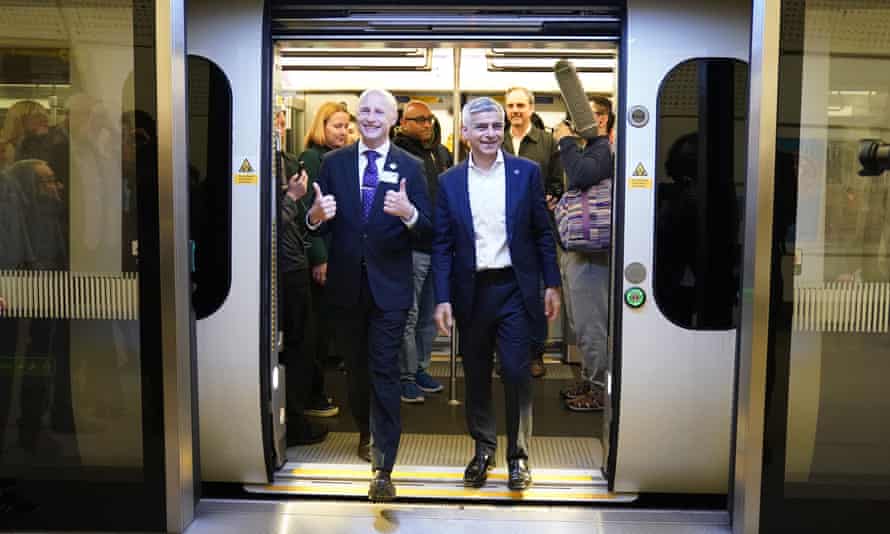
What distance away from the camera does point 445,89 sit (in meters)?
7.11

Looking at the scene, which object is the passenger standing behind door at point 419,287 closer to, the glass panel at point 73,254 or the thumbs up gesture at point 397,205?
the thumbs up gesture at point 397,205

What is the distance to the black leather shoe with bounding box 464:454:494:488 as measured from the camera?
4.30 m

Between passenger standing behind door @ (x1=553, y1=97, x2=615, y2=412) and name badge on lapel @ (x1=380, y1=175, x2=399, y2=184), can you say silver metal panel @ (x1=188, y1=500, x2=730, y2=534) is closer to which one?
passenger standing behind door @ (x1=553, y1=97, x2=615, y2=412)

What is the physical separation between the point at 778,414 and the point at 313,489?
206 cm

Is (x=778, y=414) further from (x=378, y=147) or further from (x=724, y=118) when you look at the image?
(x=378, y=147)

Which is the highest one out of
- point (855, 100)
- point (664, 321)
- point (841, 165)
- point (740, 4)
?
point (740, 4)

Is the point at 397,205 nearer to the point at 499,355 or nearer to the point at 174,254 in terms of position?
the point at 499,355

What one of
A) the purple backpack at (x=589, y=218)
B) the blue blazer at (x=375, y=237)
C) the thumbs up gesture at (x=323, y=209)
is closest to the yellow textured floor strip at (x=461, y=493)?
the blue blazer at (x=375, y=237)

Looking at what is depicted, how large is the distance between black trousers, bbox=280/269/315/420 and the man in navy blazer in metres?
1.04

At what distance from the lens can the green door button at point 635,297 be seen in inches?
160

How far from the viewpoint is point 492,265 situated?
4195 mm

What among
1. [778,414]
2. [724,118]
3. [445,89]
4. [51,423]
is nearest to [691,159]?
[724,118]

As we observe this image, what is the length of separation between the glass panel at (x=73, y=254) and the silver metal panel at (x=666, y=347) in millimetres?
2012

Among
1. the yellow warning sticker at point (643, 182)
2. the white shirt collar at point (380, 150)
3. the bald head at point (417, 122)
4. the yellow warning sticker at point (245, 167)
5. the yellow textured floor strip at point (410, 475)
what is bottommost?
the yellow textured floor strip at point (410, 475)
